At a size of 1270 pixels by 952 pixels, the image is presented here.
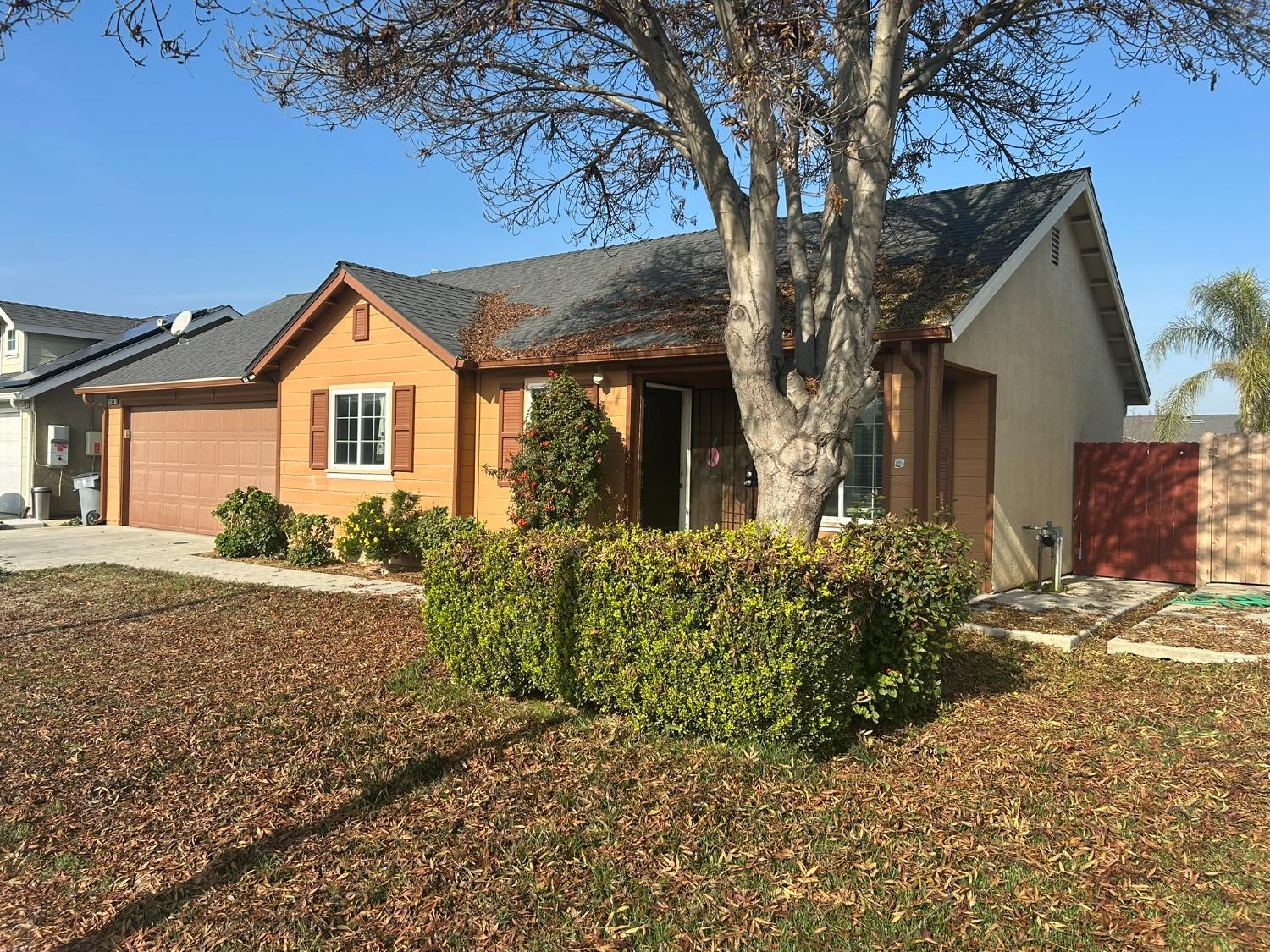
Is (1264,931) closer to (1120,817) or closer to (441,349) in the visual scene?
(1120,817)

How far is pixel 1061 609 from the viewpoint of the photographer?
9344mm

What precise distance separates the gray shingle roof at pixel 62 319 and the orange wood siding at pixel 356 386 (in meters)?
13.0

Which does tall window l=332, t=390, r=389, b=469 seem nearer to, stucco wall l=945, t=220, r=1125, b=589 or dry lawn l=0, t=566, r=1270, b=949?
dry lawn l=0, t=566, r=1270, b=949

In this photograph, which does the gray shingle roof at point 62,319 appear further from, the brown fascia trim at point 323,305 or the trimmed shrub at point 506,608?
the trimmed shrub at point 506,608

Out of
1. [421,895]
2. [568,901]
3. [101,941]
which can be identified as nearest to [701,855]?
[568,901]

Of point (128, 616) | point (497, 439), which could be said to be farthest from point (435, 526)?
point (128, 616)

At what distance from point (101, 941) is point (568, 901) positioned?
1775mm

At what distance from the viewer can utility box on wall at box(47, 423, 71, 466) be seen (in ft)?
68.4

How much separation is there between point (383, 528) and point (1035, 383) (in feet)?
29.7

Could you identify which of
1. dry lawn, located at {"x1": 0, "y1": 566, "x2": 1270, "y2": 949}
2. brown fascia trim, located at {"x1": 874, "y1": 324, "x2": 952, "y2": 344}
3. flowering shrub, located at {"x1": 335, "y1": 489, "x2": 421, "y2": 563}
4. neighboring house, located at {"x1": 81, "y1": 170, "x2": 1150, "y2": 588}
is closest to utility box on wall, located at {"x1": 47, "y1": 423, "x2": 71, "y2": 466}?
neighboring house, located at {"x1": 81, "y1": 170, "x2": 1150, "y2": 588}

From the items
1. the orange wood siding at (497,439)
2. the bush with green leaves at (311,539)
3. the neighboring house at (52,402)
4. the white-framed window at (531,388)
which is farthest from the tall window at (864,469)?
the neighboring house at (52,402)

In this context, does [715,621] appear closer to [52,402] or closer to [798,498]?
[798,498]

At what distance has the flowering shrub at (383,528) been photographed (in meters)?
12.0

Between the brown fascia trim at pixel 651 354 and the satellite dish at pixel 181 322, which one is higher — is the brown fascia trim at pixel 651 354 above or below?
below
